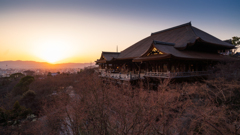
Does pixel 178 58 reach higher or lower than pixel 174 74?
higher

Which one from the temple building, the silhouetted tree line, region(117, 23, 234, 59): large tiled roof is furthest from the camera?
region(117, 23, 234, 59): large tiled roof

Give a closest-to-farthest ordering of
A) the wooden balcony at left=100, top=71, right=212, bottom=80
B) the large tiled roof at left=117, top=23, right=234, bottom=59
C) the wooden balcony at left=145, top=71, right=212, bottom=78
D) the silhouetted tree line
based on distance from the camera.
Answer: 1. the silhouetted tree line
2. the wooden balcony at left=145, top=71, right=212, bottom=78
3. the wooden balcony at left=100, top=71, right=212, bottom=80
4. the large tiled roof at left=117, top=23, right=234, bottom=59

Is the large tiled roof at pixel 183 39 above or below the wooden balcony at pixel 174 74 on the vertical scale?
above

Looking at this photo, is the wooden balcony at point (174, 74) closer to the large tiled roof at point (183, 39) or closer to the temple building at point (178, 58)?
the temple building at point (178, 58)

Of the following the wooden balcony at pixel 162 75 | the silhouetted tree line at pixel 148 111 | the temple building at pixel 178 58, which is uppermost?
the temple building at pixel 178 58

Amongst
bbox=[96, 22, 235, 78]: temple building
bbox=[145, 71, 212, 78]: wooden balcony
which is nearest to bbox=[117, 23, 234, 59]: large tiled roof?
bbox=[96, 22, 235, 78]: temple building

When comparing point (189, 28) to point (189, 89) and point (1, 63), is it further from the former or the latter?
point (1, 63)

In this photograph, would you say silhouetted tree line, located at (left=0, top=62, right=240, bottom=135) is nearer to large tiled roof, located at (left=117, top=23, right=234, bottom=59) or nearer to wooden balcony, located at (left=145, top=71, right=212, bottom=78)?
wooden balcony, located at (left=145, top=71, right=212, bottom=78)

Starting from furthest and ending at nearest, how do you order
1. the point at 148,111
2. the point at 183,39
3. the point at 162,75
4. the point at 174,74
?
the point at 183,39, the point at 162,75, the point at 174,74, the point at 148,111

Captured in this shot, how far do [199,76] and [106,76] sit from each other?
42.7ft

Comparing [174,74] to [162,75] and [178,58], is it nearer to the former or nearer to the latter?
[162,75]

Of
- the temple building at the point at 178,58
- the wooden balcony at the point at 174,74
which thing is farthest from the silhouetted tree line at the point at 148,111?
the temple building at the point at 178,58

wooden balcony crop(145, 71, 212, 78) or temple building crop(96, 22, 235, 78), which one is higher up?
temple building crop(96, 22, 235, 78)

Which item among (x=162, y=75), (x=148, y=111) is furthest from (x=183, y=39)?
(x=148, y=111)
